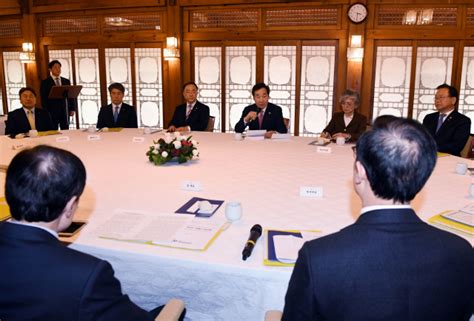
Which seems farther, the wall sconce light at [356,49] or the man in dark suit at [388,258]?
the wall sconce light at [356,49]

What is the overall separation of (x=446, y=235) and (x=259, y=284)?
758 mm

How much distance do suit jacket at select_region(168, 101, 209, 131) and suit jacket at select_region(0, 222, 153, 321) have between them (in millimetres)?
4360

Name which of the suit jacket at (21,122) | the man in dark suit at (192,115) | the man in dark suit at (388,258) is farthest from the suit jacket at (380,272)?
the suit jacket at (21,122)

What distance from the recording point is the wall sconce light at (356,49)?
6.35 meters

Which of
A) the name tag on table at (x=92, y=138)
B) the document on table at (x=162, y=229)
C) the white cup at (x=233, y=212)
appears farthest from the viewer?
the name tag on table at (x=92, y=138)

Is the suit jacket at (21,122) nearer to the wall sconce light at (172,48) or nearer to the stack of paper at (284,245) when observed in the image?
the wall sconce light at (172,48)

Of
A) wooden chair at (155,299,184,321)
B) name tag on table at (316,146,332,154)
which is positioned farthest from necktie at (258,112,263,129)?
wooden chair at (155,299,184,321)

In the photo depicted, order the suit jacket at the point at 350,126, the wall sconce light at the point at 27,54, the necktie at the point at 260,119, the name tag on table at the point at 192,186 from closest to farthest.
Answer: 1. the name tag on table at the point at 192,186
2. the suit jacket at the point at 350,126
3. the necktie at the point at 260,119
4. the wall sconce light at the point at 27,54

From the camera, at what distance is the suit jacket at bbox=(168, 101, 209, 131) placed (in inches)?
213

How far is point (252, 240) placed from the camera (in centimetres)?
173

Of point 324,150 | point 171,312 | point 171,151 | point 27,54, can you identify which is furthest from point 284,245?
point 27,54

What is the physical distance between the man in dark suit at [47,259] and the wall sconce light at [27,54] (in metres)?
7.92

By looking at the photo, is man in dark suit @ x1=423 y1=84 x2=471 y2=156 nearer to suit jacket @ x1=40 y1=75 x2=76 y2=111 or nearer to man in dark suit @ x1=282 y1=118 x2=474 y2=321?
man in dark suit @ x1=282 y1=118 x2=474 y2=321

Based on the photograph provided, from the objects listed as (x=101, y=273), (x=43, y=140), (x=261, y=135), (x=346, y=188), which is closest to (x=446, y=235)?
(x=101, y=273)
